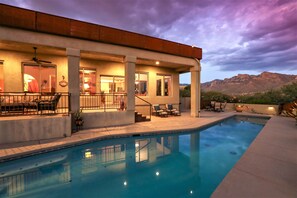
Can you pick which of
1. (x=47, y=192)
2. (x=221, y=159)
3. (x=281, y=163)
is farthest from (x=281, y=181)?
(x=47, y=192)

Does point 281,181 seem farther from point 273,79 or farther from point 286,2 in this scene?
point 273,79

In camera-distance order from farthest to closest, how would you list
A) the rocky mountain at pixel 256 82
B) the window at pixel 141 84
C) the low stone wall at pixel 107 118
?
the rocky mountain at pixel 256 82, the window at pixel 141 84, the low stone wall at pixel 107 118

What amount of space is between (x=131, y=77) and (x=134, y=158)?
5135 mm

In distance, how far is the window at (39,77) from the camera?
29.8 feet

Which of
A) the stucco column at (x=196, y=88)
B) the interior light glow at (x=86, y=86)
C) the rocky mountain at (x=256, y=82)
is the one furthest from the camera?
the rocky mountain at (x=256, y=82)

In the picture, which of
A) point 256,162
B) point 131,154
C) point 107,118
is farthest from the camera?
point 107,118

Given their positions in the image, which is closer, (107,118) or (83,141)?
(83,141)

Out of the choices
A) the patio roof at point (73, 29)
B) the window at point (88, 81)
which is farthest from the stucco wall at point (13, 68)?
the patio roof at point (73, 29)

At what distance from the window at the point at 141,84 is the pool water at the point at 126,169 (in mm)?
6254

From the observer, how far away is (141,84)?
43.3 ft

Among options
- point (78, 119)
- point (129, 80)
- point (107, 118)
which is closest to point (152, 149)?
point (107, 118)

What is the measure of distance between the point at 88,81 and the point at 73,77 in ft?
10.7

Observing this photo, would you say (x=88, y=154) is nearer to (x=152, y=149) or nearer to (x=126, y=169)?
(x=126, y=169)

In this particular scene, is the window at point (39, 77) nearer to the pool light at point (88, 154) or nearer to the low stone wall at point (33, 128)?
the low stone wall at point (33, 128)
